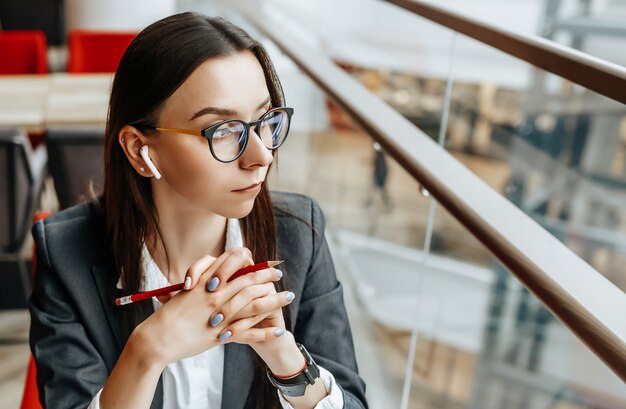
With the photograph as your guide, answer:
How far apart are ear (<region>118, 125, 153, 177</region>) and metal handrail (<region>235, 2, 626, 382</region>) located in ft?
1.80

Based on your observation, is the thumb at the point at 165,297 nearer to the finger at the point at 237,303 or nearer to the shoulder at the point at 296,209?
the finger at the point at 237,303

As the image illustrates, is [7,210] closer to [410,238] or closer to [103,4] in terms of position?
[410,238]

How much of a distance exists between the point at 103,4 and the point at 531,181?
4480 millimetres

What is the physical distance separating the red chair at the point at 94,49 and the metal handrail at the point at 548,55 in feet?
10.4

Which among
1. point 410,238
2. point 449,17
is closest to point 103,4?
point 410,238

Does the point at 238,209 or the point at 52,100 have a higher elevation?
the point at 238,209

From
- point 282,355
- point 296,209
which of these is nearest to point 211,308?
point 282,355

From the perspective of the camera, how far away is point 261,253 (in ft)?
3.91

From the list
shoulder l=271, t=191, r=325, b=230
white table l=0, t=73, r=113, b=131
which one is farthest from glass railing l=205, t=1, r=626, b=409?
white table l=0, t=73, r=113, b=131

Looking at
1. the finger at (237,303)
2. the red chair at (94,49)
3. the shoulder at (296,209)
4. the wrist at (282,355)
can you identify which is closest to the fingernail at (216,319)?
the finger at (237,303)

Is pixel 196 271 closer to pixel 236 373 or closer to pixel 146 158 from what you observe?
pixel 146 158

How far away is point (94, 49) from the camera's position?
4387 mm

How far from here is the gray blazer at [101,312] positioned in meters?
1.11

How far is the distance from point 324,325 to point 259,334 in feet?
0.89
